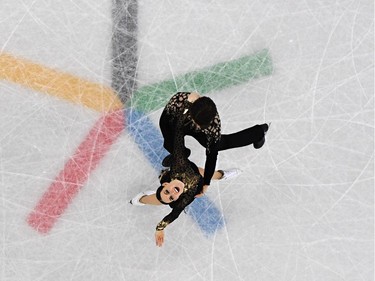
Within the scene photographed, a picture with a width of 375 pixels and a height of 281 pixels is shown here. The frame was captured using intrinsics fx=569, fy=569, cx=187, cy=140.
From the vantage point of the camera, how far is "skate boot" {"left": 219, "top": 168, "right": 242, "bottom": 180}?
3.95 meters

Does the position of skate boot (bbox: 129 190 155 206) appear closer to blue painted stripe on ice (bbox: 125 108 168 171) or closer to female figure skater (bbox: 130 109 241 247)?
blue painted stripe on ice (bbox: 125 108 168 171)

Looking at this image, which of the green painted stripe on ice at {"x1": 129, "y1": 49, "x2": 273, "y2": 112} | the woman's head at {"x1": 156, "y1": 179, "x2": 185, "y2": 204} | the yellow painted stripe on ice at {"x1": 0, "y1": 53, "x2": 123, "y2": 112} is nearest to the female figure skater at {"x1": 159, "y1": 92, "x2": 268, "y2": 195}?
the woman's head at {"x1": 156, "y1": 179, "x2": 185, "y2": 204}

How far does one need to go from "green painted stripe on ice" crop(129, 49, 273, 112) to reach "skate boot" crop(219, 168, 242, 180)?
59 cm

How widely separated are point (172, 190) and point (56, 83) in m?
1.36

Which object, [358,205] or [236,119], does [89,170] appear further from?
[358,205]

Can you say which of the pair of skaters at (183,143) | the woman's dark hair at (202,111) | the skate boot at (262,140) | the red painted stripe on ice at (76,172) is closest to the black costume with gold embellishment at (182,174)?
the pair of skaters at (183,143)

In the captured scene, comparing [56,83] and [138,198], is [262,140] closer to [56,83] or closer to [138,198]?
[138,198]

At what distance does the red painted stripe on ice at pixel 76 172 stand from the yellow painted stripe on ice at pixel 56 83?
119mm

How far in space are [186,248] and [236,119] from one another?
3.22 feet

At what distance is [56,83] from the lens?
3965mm

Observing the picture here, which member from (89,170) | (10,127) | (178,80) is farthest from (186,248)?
(10,127)

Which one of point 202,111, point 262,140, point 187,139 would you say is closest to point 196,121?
point 202,111

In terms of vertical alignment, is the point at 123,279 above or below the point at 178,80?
below

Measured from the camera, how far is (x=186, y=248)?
4016 millimetres
